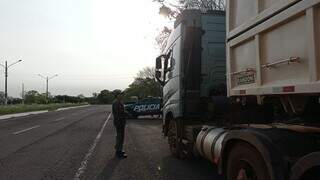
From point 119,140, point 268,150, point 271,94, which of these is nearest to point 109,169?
point 119,140

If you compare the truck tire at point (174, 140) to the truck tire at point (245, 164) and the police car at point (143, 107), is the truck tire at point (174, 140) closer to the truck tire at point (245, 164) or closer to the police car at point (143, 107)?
the truck tire at point (245, 164)

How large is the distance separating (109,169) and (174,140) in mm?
2061

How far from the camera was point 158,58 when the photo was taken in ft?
44.5

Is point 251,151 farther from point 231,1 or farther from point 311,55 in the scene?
point 231,1

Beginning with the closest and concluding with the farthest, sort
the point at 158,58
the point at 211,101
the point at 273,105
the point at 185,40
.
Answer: the point at 273,105, the point at 211,101, the point at 185,40, the point at 158,58

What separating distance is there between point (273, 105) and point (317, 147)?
1.20 meters

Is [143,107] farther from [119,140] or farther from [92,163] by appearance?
[92,163]

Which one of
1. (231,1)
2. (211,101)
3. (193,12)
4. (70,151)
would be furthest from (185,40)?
(70,151)

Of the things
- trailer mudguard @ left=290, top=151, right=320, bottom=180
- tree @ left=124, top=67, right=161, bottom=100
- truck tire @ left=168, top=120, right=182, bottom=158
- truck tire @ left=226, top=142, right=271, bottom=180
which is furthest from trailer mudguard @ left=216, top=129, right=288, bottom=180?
tree @ left=124, top=67, right=161, bottom=100

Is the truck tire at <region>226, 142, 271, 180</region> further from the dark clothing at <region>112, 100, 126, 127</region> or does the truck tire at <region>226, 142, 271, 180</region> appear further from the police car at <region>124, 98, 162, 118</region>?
the police car at <region>124, 98, 162, 118</region>

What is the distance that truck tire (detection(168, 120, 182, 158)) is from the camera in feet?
39.6

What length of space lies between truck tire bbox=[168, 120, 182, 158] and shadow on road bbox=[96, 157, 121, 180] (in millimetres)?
1317

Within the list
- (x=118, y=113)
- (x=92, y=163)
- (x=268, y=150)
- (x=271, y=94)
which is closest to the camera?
(x=268, y=150)

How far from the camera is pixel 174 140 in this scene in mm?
12484
